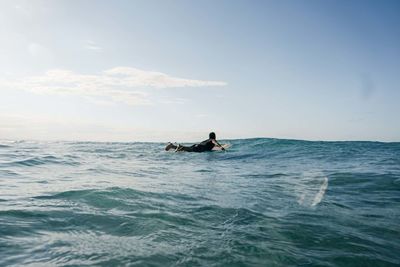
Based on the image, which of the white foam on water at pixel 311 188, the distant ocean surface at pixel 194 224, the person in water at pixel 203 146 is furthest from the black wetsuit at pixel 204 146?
the distant ocean surface at pixel 194 224

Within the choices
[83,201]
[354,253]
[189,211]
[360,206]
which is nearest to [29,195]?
[83,201]

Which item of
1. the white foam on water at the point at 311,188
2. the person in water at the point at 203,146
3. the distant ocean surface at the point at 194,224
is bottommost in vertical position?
the distant ocean surface at the point at 194,224

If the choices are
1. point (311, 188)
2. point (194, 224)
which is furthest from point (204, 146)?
point (194, 224)

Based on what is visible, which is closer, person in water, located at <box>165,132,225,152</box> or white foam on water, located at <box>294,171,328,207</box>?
white foam on water, located at <box>294,171,328,207</box>

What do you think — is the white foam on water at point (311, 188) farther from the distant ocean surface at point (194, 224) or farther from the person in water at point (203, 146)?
the person in water at point (203, 146)

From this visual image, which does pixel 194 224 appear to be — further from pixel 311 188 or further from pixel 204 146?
pixel 204 146

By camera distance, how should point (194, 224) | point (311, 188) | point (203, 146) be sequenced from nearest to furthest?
point (194, 224)
point (311, 188)
point (203, 146)

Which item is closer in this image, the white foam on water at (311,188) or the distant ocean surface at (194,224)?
the distant ocean surface at (194,224)

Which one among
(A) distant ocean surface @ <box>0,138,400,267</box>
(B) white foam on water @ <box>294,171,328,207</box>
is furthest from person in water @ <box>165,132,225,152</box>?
(A) distant ocean surface @ <box>0,138,400,267</box>

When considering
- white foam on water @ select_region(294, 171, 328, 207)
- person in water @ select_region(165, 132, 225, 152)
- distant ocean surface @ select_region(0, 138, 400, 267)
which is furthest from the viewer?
person in water @ select_region(165, 132, 225, 152)

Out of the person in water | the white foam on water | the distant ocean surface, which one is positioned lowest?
the distant ocean surface

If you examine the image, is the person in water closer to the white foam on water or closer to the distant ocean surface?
the white foam on water

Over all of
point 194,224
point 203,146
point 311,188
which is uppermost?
point 203,146

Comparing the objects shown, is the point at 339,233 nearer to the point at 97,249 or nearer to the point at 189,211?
the point at 189,211
